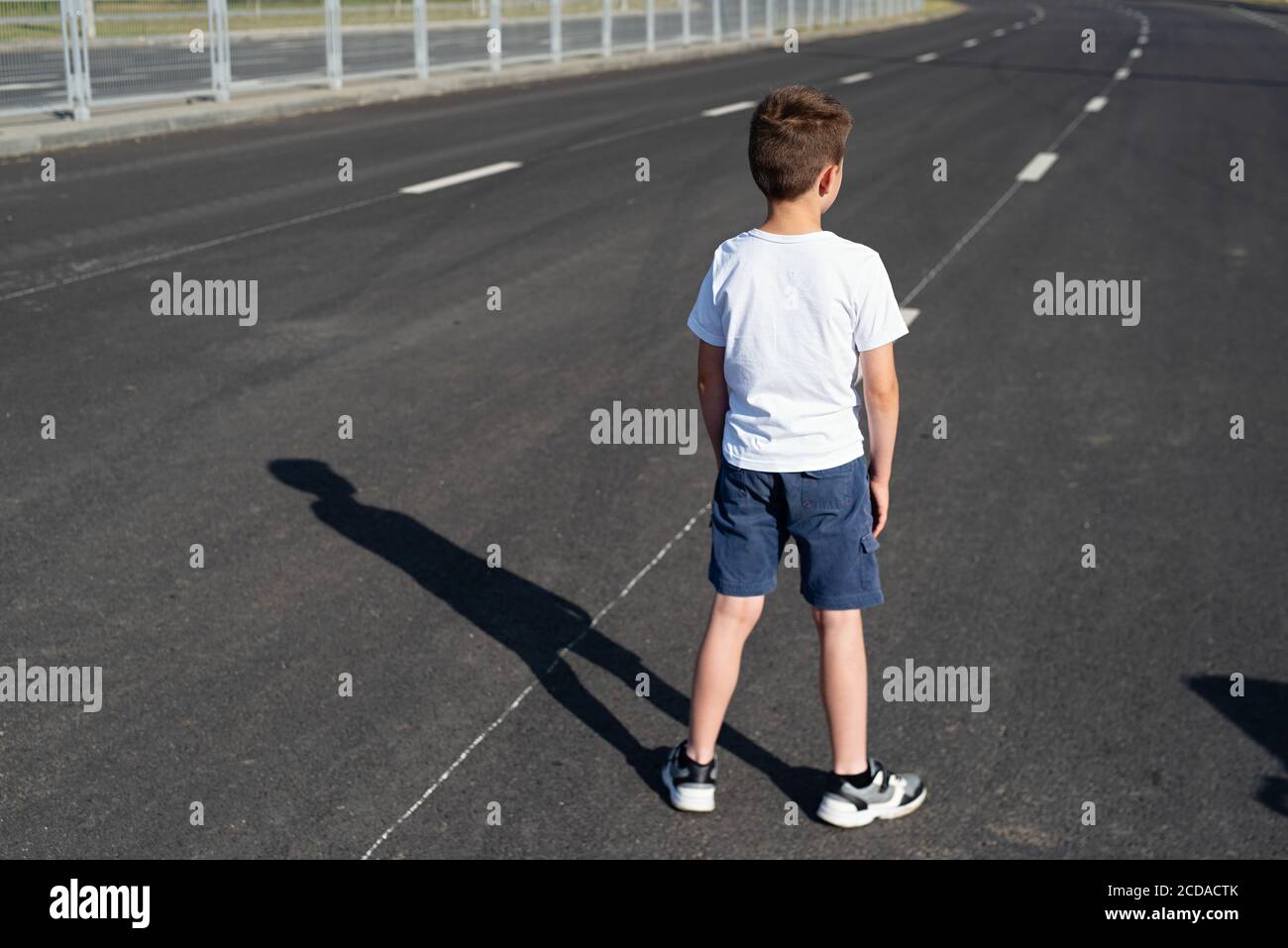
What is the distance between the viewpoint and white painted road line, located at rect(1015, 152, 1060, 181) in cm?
1513

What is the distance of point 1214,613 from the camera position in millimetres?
5094

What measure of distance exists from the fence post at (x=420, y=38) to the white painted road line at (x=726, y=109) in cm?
539

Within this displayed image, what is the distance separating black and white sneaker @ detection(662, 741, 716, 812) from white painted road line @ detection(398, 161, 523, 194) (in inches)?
394

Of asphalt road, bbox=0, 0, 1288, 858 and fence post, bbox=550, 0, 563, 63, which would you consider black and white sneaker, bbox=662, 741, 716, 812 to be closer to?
asphalt road, bbox=0, 0, 1288, 858

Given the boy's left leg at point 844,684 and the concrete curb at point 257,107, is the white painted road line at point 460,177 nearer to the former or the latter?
the concrete curb at point 257,107

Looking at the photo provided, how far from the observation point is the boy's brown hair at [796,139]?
3.46 metres

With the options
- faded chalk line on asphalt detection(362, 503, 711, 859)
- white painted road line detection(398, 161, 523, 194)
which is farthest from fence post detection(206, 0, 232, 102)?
faded chalk line on asphalt detection(362, 503, 711, 859)

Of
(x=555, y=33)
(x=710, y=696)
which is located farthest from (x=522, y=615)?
(x=555, y=33)

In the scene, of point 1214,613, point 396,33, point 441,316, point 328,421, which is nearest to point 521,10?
point 396,33

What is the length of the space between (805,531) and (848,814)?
0.74m

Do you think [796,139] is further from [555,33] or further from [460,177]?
[555,33]
